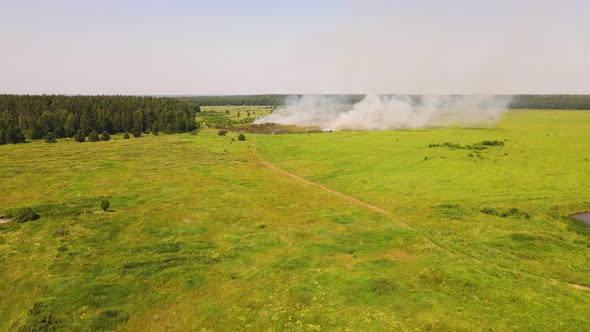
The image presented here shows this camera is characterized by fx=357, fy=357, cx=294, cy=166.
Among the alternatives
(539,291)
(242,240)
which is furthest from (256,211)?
(539,291)

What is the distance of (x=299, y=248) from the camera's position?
3950 cm

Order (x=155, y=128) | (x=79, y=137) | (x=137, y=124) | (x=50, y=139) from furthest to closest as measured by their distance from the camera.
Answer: (x=155, y=128) → (x=137, y=124) → (x=79, y=137) → (x=50, y=139)

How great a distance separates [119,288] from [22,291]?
7.75 m

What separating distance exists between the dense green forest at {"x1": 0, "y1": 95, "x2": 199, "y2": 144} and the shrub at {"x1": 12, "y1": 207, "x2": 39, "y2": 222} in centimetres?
9088

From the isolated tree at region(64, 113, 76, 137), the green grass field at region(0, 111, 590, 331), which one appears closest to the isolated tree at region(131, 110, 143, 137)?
the isolated tree at region(64, 113, 76, 137)

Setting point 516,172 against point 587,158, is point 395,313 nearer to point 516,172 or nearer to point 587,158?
point 516,172

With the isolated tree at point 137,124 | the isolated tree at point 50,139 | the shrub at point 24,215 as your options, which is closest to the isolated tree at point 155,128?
the isolated tree at point 137,124

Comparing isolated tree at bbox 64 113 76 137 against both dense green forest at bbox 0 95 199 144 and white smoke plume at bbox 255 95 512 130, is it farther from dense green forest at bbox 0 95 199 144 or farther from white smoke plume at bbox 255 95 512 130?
white smoke plume at bbox 255 95 512 130

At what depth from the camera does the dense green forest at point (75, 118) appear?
13075 centimetres

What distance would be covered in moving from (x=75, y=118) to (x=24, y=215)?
111m

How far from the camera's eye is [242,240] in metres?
41.6

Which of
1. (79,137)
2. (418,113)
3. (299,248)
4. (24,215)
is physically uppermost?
(418,113)

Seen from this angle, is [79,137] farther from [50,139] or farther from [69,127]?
[69,127]

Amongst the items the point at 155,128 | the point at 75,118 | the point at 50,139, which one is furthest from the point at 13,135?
the point at 155,128
